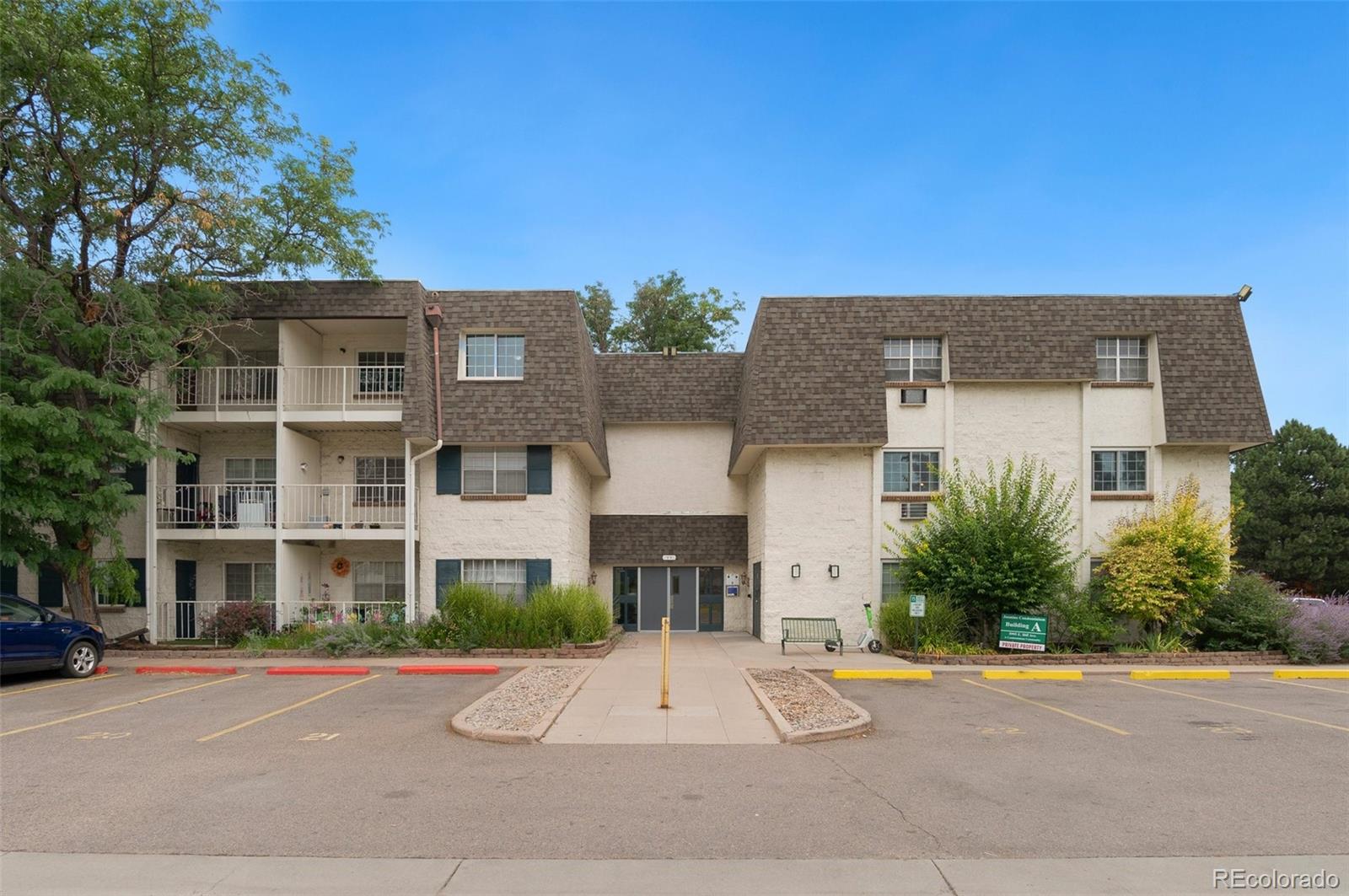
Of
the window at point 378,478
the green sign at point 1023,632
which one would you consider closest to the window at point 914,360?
the green sign at point 1023,632

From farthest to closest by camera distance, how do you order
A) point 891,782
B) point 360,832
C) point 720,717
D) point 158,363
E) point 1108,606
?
point 1108,606
point 158,363
point 720,717
point 891,782
point 360,832

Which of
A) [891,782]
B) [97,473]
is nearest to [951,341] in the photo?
[891,782]

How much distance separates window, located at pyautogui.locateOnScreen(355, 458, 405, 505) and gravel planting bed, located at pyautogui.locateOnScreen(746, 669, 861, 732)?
36.2 ft

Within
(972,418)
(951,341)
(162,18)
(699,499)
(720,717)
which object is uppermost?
(162,18)

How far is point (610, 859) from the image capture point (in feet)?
20.0

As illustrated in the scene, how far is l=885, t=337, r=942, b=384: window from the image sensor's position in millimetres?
21781

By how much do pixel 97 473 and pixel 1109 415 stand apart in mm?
22476

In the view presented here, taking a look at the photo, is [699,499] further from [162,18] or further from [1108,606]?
[162,18]

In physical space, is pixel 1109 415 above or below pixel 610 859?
above

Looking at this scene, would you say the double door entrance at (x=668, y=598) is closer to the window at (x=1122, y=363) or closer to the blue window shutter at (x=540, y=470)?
the blue window shutter at (x=540, y=470)

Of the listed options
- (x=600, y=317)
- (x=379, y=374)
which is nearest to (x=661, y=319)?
(x=600, y=317)

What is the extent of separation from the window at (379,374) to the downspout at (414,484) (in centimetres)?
159

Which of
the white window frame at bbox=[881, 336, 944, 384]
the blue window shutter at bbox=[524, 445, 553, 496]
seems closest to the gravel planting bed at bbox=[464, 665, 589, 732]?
the blue window shutter at bbox=[524, 445, 553, 496]

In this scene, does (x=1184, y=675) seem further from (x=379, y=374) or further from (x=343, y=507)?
(x=379, y=374)
